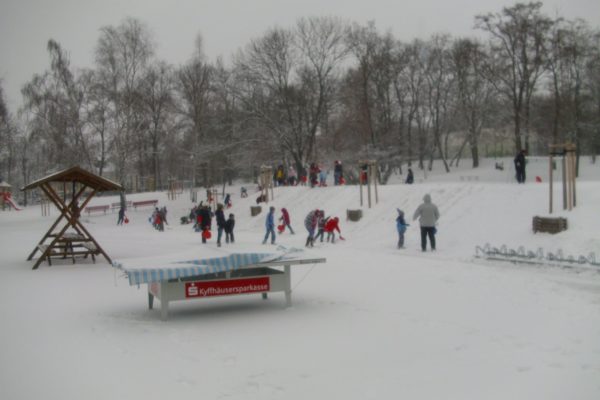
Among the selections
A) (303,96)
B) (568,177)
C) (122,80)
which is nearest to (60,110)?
(122,80)

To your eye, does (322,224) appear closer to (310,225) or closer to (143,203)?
(310,225)

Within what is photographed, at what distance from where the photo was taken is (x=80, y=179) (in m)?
18.4

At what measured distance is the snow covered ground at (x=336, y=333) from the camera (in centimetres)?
657

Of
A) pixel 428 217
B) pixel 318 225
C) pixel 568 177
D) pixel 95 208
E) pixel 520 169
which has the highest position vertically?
pixel 520 169

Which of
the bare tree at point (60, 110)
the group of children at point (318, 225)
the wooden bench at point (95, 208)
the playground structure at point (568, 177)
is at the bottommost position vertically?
the wooden bench at point (95, 208)

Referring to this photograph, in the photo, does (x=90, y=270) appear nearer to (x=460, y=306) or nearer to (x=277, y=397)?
(x=460, y=306)

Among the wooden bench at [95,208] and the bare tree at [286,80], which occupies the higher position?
the bare tree at [286,80]

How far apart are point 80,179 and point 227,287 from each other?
386 inches

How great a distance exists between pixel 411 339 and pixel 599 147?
51882 millimetres

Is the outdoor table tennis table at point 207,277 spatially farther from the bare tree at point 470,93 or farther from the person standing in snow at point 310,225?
the bare tree at point 470,93

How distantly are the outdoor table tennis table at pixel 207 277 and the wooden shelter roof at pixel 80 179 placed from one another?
7544 millimetres

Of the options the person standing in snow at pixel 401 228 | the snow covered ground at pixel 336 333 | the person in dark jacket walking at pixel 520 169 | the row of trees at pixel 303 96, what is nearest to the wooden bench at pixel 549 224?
the snow covered ground at pixel 336 333

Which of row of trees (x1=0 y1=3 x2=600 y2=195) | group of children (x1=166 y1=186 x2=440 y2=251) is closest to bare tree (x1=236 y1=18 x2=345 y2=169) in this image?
row of trees (x1=0 y1=3 x2=600 y2=195)

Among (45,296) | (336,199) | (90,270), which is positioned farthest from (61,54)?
(45,296)
